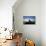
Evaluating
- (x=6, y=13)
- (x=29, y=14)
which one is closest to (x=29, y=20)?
(x=29, y=14)

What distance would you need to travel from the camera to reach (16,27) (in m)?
5.70

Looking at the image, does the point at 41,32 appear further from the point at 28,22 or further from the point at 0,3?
the point at 0,3

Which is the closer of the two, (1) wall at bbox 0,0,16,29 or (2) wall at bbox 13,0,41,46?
(1) wall at bbox 0,0,16,29

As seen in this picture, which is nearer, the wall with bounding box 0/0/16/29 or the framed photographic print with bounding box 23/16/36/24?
the wall with bounding box 0/0/16/29

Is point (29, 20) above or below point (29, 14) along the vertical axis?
below

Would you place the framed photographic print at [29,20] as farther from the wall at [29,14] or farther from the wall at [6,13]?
the wall at [6,13]

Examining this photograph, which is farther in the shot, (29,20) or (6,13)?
(29,20)

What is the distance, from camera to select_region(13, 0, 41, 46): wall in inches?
222

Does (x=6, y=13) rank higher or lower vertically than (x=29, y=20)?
higher

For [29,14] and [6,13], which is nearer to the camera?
[6,13]

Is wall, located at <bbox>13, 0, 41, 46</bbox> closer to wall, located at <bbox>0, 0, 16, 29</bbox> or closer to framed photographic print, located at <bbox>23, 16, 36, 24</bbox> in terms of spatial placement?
framed photographic print, located at <bbox>23, 16, 36, 24</bbox>

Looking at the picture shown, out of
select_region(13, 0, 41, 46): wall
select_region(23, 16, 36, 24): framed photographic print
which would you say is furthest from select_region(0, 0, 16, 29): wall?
select_region(23, 16, 36, 24): framed photographic print

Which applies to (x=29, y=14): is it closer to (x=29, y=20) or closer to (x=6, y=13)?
(x=29, y=20)

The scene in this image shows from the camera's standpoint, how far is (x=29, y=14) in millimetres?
5672
